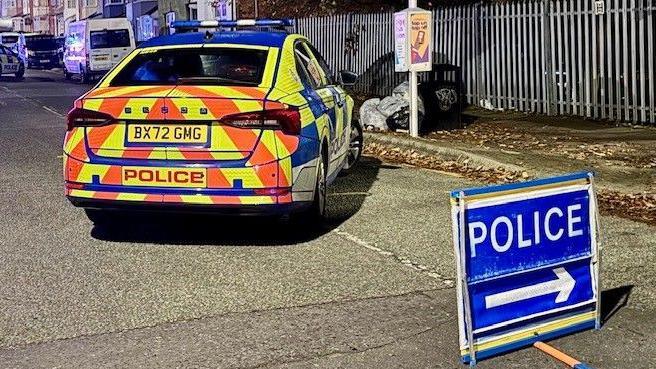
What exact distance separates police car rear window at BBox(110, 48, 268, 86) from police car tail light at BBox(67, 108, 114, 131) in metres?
0.51

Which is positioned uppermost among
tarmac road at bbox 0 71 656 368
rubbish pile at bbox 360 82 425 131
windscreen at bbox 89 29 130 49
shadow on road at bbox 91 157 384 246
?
windscreen at bbox 89 29 130 49

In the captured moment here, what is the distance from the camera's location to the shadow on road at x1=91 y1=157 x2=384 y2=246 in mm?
7621

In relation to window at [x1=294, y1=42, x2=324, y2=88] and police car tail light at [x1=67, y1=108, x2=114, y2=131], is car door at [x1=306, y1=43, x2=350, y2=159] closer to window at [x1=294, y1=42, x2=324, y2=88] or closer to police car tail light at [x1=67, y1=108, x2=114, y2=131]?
window at [x1=294, y1=42, x2=324, y2=88]

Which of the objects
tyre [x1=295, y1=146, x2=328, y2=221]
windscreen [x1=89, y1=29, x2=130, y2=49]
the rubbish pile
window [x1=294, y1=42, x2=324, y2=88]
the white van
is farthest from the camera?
windscreen [x1=89, y1=29, x2=130, y2=49]

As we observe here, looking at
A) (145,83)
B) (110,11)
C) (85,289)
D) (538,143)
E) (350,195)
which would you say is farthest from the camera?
(110,11)

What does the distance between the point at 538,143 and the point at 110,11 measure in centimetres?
5135

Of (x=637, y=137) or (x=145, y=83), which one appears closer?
(x=145, y=83)

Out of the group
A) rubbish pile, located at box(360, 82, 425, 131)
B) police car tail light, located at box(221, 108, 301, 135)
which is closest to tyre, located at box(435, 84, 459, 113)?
rubbish pile, located at box(360, 82, 425, 131)

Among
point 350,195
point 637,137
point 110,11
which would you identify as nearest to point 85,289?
point 350,195

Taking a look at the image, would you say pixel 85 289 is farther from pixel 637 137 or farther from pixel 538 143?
pixel 637 137

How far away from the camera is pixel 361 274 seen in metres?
6.50

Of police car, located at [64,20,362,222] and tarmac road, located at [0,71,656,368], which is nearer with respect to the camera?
tarmac road, located at [0,71,656,368]

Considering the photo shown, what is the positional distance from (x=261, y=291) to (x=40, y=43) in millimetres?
47195

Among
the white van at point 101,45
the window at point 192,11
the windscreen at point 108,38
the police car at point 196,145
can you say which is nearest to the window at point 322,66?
the police car at point 196,145
